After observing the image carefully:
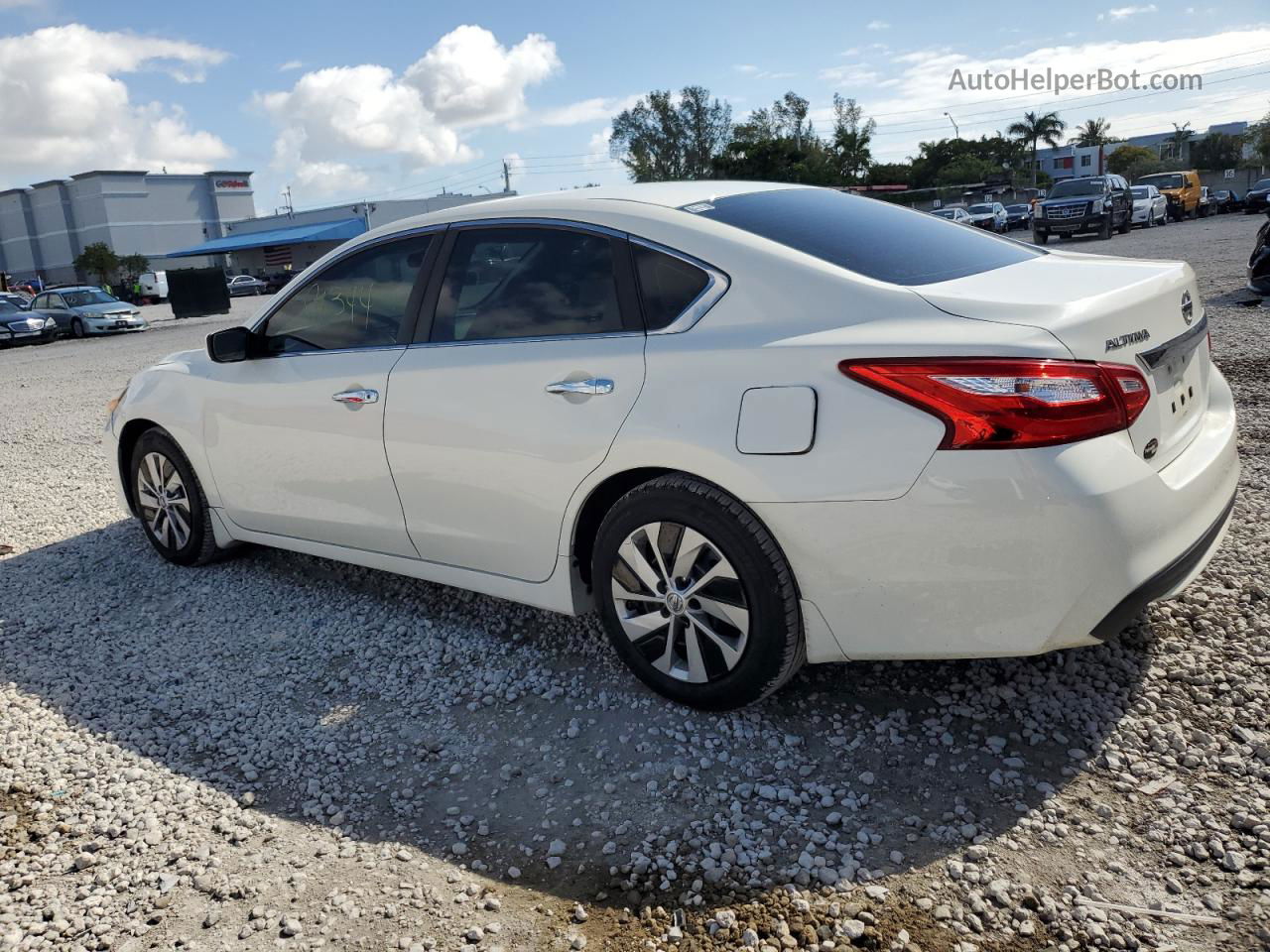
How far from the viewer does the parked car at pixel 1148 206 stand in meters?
36.3

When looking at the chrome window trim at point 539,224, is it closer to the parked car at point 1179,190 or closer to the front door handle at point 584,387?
the front door handle at point 584,387

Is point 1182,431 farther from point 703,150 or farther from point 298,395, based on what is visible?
point 703,150

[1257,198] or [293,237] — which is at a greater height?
[293,237]

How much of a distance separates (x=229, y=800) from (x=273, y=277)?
6275 centimetres

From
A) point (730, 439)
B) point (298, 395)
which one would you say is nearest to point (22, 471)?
point (298, 395)

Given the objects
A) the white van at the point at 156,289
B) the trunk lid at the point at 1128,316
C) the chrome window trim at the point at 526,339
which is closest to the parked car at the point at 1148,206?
the trunk lid at the point at 1128,316

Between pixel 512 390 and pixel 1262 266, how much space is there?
10.9 m

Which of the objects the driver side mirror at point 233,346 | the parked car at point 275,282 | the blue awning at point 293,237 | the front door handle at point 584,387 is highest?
the blue awning at point 293,237

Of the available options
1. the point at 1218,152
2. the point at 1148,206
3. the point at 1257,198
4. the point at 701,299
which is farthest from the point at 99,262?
the point at 1218,152

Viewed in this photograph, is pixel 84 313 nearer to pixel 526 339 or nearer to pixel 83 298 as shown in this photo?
pixel 83 298

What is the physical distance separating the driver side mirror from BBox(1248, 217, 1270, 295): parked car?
11.1 metres

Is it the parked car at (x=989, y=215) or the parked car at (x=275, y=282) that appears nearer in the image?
the parked car at (x=989, y=215)

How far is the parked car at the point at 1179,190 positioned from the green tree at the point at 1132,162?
1710 inches

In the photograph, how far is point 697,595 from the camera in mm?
3184
